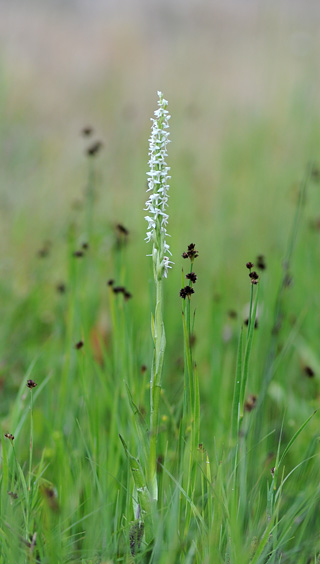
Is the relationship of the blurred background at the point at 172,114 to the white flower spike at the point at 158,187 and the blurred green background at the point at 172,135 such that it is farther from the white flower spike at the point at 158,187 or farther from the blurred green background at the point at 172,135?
the white flower spike at the point at 158,187

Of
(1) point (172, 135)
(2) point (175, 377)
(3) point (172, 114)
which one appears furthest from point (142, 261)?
(1) point (172, 135)

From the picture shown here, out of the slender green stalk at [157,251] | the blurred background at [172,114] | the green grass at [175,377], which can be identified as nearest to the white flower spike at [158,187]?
the slender green stalk at [157,251]

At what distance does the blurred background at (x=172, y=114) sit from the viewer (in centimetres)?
419

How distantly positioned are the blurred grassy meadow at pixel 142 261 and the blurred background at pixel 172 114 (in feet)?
0.10

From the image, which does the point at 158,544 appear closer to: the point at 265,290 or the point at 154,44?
the point at 265,290

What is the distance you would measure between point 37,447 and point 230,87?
630 centimetres

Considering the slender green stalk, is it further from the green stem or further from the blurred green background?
the blurred green background

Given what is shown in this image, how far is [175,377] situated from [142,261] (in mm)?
1312

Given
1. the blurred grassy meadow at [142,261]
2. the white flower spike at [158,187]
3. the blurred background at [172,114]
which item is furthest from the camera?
the blurred background at [172,114]

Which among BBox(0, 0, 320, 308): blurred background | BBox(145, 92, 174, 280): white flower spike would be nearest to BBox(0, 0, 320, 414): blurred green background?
BBox(0, 0, 320, 308): blurred background

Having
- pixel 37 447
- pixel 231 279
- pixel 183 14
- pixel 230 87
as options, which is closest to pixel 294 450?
pixel 37 447

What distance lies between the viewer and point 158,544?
1.21 m

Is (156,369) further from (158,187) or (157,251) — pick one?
(158,187)

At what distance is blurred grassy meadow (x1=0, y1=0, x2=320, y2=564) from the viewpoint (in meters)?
1.42
